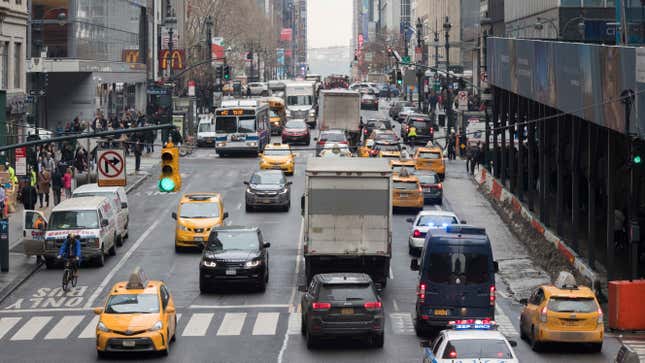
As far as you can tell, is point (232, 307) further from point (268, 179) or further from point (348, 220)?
point (268, 179)

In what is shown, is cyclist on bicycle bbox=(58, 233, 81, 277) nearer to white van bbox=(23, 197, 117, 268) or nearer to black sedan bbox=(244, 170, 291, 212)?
white van bbox=(23, 197, 117, 268)

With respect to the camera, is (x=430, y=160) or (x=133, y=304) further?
(x=430, y=160)

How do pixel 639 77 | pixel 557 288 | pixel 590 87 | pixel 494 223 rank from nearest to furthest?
pixel 557 288, pixel 639 77, pixel 590 87, pixel 494 223

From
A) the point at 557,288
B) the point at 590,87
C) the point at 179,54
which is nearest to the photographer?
the point at 557,288

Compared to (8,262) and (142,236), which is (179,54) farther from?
(8,262)

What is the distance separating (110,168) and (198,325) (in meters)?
7.20

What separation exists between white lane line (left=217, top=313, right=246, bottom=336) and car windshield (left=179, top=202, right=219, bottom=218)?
11.1m

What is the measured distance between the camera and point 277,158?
214 ft

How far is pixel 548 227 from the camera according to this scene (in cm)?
4594

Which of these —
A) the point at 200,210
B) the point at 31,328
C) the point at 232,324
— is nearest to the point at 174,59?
the point at 200,210

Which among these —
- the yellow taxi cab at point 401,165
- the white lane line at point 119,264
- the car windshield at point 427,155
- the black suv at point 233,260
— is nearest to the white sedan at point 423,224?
the black suv at point 233,260

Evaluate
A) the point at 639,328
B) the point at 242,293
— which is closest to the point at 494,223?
the point at 242,293

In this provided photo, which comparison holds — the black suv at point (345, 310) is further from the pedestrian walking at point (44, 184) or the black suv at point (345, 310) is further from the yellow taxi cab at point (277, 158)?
the yellow taxi cab at point (277, 158)

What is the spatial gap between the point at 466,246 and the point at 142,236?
21.4 m
